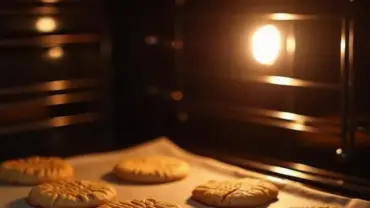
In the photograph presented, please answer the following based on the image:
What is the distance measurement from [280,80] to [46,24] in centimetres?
70

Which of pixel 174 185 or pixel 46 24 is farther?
pixel 46 24

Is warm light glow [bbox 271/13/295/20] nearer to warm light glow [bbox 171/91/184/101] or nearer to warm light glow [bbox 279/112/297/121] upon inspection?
warm light glow [bbox 279/112/297/121]

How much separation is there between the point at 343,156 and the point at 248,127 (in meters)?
0.33

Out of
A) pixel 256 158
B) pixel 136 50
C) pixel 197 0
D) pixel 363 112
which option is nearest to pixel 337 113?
pixel 363 112

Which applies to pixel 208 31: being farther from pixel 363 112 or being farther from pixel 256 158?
pixel 363 112

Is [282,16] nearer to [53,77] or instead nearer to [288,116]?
[288,116]

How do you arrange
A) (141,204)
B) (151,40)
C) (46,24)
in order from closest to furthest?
(141,204) < (46,24) < (151,40)

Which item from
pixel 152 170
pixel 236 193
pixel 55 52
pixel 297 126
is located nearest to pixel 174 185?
pixel 152 170

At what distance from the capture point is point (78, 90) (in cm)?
218

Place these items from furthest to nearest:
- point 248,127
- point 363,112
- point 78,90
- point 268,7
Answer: point 78,90, point 248,127, point 268,7, point 363,112

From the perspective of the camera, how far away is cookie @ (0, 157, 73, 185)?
180 cm

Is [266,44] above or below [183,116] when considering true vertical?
above

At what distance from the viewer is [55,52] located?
211cm

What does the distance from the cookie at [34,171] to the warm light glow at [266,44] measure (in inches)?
22.3
